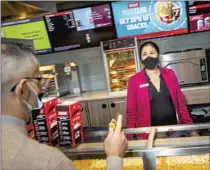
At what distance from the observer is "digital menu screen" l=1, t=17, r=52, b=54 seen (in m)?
4.70

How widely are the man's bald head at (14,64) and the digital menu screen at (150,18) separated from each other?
3.35m

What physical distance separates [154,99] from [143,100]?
0.10 meters

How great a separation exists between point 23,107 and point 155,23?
3.50 metres

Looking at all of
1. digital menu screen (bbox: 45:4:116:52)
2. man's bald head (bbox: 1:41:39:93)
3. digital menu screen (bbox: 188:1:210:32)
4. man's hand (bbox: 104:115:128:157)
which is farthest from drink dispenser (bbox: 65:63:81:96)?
man's bald head (bbox: 1:41:39:93)

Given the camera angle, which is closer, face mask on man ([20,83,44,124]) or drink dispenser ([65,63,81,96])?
face mask on man ([20,83,44,124])

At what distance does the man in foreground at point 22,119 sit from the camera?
0.99 metres

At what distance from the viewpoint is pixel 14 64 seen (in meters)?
1.14

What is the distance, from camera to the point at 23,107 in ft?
3.83

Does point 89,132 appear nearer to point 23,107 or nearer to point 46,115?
point 46,115

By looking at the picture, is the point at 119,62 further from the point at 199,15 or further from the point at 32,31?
the point at 32,31

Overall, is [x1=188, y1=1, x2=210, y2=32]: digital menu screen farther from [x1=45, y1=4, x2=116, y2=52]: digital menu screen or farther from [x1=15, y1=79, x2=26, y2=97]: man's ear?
[x1=15, y1=79, x2=26, y2=97]: man's ear

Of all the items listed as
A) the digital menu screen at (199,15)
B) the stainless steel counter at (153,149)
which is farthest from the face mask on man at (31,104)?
the digital menu screen at (199,15)

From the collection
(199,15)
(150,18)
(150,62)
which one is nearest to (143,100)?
(150,62)

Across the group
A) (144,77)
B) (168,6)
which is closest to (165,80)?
(144,77)
